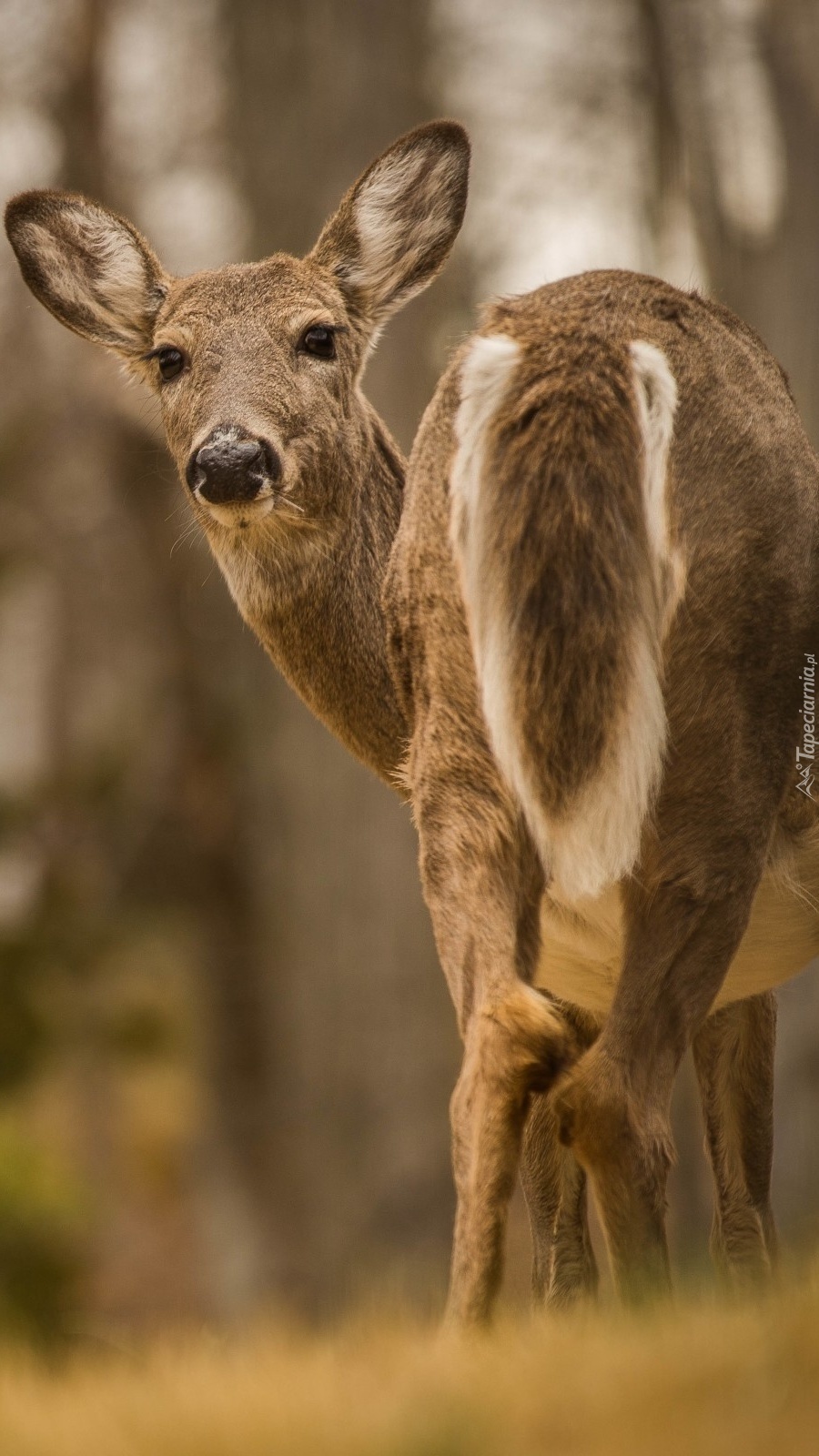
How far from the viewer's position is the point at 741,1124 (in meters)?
4.12

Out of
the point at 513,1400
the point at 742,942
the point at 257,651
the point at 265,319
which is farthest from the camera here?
the point at 257,651

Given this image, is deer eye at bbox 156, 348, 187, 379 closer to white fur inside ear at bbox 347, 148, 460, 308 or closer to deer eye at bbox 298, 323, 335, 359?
deer eye at bbox 298, 323, 335, 359

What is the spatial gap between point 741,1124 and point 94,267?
2.50 metres

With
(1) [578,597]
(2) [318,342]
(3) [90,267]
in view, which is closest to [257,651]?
(3) [90,267]

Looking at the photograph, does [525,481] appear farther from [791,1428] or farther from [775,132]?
[775,132]

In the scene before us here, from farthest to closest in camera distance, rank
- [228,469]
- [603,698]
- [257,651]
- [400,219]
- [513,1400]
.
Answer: [257,651] → [400,219] → [228,469] → [603,698] → [513,1400]

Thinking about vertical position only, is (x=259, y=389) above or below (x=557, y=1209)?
above

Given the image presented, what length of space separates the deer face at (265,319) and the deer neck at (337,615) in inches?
1.9

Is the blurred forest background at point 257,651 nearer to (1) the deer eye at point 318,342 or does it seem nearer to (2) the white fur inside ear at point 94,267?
(2) the white fur inside ear at point 94,267

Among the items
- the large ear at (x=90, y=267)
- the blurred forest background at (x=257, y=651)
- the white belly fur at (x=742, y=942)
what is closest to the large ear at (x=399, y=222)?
the large ear at (x=90, y=267)

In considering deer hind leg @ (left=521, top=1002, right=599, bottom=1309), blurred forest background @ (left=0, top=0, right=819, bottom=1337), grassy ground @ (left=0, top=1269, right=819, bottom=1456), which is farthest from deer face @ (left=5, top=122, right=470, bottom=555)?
blurred forest background @ (left=0, top=0, right=819, bottom=1337)

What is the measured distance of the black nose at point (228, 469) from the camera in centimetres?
382

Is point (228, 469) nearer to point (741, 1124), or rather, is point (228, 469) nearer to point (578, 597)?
point (578, 597)

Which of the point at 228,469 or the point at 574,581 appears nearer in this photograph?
the point at 574,581
